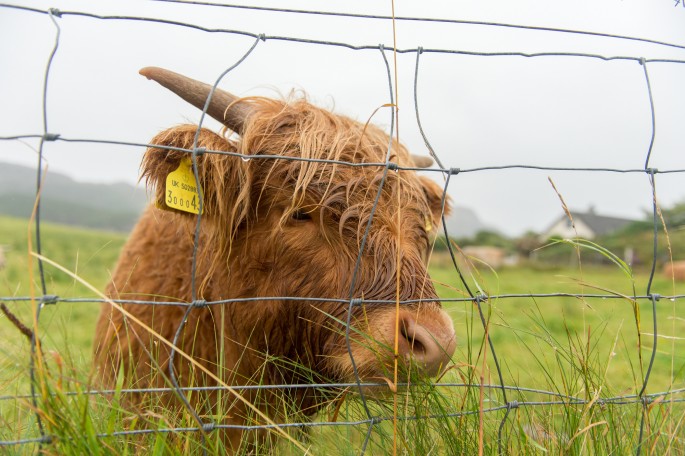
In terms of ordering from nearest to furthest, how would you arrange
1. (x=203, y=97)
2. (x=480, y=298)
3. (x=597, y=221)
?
(x=480, y=298) → (x=203, y=97) → (x=597, y=221)

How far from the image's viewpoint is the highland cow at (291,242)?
2080 mm

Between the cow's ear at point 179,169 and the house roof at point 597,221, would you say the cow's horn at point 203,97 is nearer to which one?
the cow's ear at point 179,169

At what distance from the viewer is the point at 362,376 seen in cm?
193

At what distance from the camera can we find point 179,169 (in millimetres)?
2146

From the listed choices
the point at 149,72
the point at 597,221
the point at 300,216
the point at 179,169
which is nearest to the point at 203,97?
the point at 149,72

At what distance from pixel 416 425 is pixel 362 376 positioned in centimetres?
29

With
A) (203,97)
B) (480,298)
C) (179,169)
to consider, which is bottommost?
(480,298)

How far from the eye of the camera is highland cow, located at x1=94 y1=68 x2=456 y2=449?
2.08 m

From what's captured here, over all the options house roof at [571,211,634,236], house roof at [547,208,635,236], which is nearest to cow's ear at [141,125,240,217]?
house roof at [547,208,635,236]

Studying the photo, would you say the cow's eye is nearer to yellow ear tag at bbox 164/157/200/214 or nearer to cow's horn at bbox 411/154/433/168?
yellow ear tag at bbox 164/157/200/214

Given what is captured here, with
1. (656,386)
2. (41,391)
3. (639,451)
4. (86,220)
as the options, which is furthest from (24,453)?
(86,220)

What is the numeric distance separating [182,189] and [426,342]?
3.60ft

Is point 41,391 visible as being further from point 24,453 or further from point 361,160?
point 361,160

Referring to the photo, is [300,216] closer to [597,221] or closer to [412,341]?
[412,341]
